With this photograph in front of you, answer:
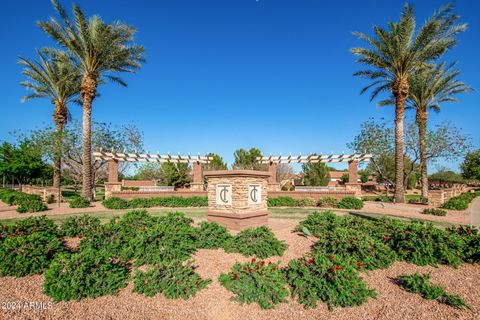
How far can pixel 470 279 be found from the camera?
16.3ft

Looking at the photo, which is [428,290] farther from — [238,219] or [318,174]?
[318,174]

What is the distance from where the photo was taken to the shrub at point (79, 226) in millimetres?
7133

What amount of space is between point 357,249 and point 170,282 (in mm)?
3867

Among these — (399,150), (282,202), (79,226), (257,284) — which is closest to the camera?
(257,284)

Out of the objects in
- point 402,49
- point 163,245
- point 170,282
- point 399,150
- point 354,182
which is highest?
point 402,49

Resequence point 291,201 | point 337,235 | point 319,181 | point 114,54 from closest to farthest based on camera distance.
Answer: point 337,235 < point 291,201 < point 114,54 < point 319,181

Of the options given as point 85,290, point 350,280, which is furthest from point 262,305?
point 85,290

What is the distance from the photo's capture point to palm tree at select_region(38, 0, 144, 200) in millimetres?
16625

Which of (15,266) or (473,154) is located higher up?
(473,154)

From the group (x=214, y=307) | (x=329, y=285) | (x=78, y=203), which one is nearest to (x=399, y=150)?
(x=329, y=285)

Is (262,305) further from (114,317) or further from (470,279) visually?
(470,279)

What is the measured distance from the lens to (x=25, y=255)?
5.04 metres

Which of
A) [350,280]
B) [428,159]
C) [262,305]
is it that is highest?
[428,159]

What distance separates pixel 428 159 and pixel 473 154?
2789 cm
